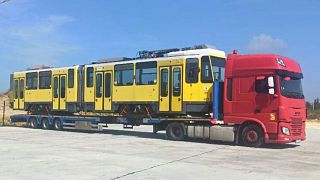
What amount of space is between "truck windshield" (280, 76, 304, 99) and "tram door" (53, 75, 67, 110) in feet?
47.5

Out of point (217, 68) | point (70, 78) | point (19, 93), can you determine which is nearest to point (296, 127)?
point (217, 68)

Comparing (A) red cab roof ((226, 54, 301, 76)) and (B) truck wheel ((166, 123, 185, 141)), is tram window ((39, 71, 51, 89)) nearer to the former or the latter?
(B) truck wheel ((166, 123, 185, 141))

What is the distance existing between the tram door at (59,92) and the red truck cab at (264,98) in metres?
12.3

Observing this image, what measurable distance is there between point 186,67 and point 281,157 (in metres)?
7.02

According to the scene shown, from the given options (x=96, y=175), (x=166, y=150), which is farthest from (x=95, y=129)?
(x=96, y=175)

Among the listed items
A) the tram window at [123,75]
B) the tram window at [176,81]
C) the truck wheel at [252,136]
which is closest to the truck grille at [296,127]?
the truck wheel at [252,136]

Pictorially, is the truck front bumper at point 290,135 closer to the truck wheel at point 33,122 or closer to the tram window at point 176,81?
the tram window at point 176,81

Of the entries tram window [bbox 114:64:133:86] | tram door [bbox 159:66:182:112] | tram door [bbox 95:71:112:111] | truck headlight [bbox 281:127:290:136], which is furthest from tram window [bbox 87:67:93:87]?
truck headlight [bbox 281:127:290:136]

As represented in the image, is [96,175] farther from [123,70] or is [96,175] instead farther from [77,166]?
[123,70]

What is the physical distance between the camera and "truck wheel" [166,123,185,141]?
22.2 meters

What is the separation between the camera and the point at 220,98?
20844mm

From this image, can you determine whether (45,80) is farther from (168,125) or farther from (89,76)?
(168,125)

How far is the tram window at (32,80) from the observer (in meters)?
31.7

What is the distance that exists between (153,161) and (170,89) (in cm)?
840
